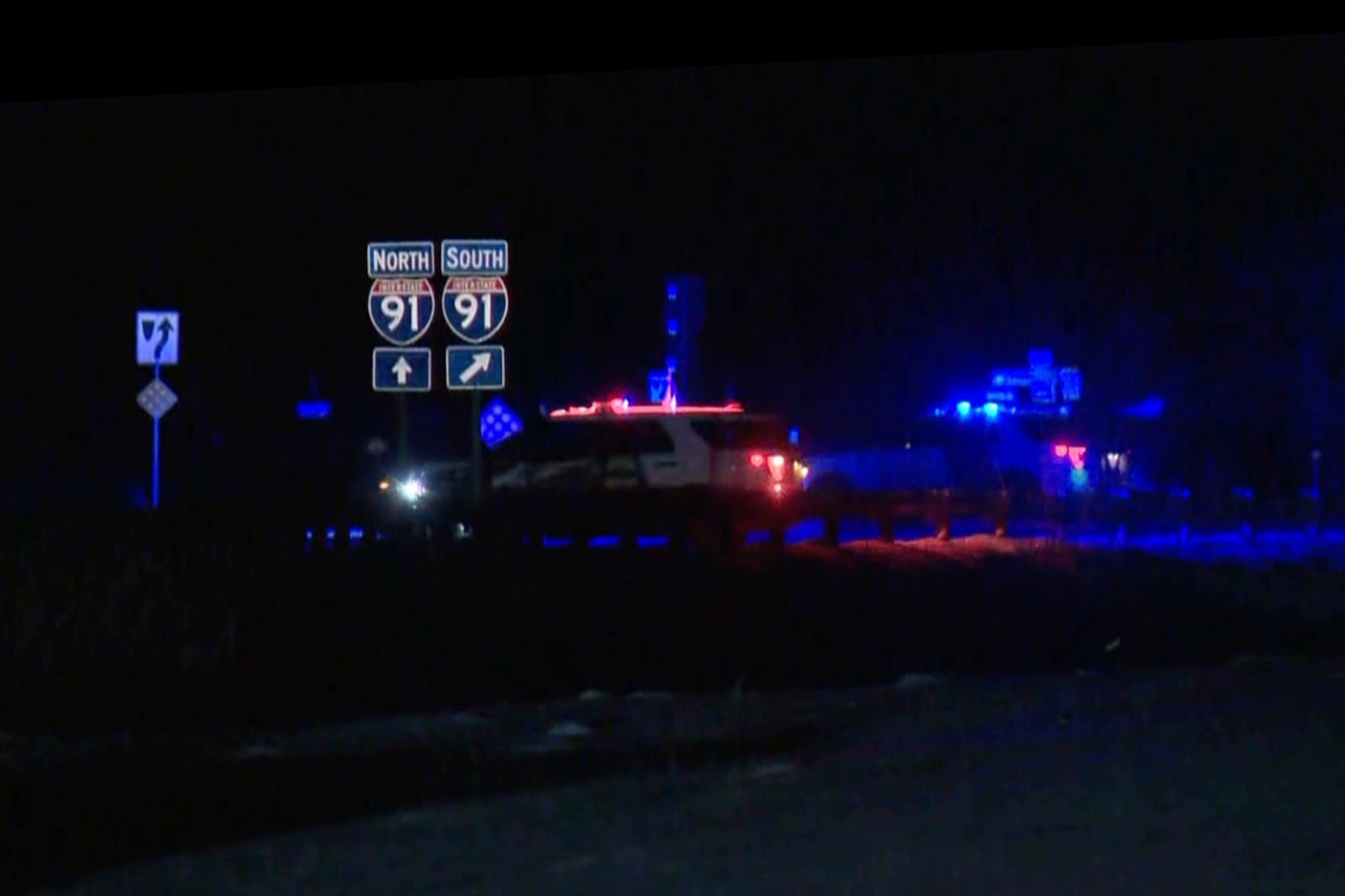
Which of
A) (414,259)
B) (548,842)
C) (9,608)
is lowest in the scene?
(548,842)

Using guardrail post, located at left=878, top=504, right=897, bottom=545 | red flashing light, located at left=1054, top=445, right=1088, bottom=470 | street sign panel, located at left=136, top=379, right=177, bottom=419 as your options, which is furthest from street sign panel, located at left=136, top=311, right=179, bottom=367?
red flashing light, located at left=1054, top=445, right=1088, bottom=470

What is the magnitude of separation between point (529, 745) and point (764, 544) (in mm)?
16818

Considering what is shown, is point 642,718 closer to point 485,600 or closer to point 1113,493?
point 485,600

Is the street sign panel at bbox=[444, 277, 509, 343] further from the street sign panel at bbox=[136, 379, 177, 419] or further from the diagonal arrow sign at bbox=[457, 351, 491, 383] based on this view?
the street sign panel at bbox=[136, 379, 177, 419]

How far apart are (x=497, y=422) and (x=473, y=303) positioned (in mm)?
4632

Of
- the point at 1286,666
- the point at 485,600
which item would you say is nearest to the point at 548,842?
the point at 1286,666

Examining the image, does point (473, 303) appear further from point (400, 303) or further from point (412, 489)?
point (412, 489)

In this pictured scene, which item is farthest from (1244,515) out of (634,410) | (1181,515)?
(634,410)

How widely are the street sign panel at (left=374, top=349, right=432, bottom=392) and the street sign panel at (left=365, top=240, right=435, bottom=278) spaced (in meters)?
0.92

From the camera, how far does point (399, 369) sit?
73.0ft

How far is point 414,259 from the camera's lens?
22.1 metres

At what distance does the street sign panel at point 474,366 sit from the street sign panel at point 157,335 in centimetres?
665

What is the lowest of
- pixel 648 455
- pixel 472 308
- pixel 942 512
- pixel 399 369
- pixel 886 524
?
pixel 886 524

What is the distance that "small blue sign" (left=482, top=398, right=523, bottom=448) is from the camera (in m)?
26.2
